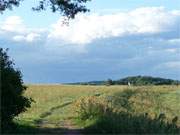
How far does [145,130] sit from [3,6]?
6679mm

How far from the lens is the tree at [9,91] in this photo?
74.3ft

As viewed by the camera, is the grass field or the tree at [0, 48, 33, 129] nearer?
the tree at [0, 48, 33, 129]

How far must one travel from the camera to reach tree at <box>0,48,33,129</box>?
74.3 ft

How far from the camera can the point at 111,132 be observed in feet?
73.4

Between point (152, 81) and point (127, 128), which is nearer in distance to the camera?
point (127, 128)

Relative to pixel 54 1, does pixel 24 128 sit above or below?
below

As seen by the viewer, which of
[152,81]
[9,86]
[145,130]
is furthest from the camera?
[152,81]

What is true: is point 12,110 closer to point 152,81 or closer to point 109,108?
point 109,108

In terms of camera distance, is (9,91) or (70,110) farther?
(70,110)

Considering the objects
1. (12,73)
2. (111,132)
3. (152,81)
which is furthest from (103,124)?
(152,81)

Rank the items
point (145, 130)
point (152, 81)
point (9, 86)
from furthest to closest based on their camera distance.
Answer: point (152, 81)
point (9, 86)
point (145, 130)

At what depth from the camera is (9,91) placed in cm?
2283

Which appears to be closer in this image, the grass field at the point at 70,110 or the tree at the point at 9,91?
the tree at the point at 9,91

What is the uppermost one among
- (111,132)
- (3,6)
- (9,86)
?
(3,6)
